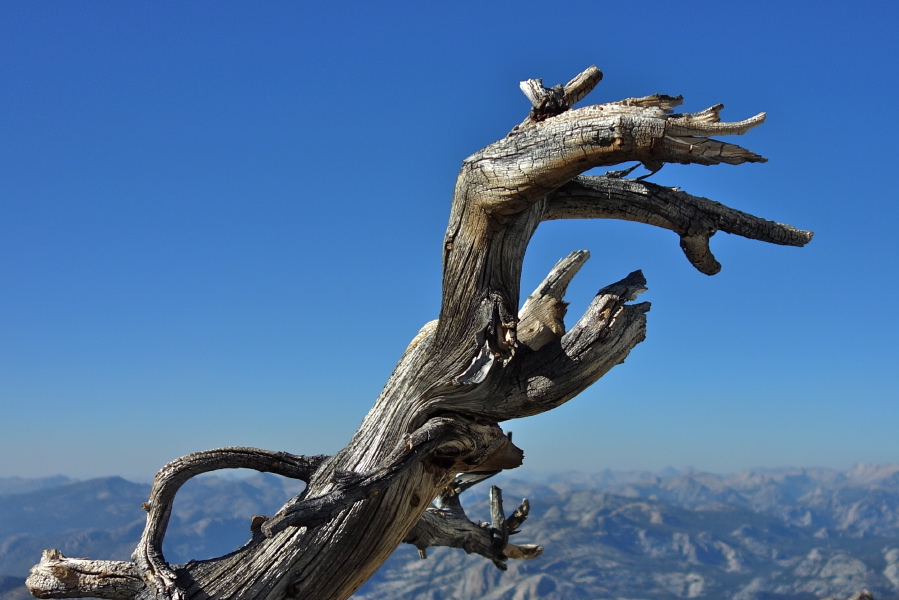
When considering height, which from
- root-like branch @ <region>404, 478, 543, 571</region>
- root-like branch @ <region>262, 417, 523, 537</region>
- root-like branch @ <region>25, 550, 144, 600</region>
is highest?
root-like branch @ <region>262, 417, 523, 537</region>

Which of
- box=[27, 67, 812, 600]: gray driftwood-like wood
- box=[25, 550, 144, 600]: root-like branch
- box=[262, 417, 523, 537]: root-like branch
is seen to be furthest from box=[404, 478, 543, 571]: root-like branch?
box=[25, 550, 144, 600]: root-like branch

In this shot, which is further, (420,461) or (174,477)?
(174,477)

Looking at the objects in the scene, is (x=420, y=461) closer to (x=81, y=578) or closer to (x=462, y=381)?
(x=462, y=381)

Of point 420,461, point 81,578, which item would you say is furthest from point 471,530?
point 81,578

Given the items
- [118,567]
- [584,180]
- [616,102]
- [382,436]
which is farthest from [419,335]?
[118,567]

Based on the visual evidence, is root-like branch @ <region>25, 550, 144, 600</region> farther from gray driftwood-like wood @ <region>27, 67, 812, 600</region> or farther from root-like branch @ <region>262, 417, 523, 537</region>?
root-like branch @ <region>262, 417, 523, 537</region>

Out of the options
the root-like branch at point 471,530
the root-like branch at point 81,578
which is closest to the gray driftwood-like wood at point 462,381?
the root-like branch at point 81,578

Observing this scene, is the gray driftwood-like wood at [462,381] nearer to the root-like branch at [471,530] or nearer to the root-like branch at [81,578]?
the root-like branch at [81,578]

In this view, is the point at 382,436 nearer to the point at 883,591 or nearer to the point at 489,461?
the point at 489,461
